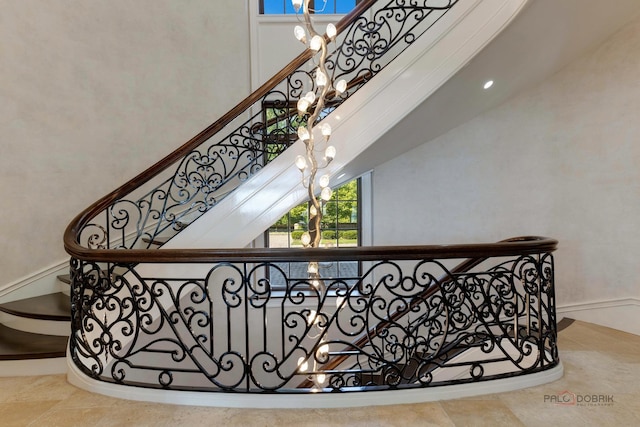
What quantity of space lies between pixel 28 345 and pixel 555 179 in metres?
5.27

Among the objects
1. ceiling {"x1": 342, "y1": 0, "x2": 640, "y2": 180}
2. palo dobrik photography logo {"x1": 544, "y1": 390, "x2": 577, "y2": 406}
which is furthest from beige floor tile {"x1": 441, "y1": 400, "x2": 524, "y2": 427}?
ceiling {"x1": 342, "y1": 0, "x2": 640, "y2": 180}

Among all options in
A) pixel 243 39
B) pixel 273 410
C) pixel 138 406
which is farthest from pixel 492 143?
pixel 138 406

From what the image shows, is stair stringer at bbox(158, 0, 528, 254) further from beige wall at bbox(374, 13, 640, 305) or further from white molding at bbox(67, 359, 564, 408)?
beige wall at bbox(374, 13, 640, 305)

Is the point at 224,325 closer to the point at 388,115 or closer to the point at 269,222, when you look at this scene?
the point at 269,222

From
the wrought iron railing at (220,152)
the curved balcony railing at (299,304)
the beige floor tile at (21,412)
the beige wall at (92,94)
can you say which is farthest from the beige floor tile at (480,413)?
the beige wall at (92,94)

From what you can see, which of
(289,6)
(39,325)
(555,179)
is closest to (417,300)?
(555,179)

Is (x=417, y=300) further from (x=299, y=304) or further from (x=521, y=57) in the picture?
(x=521, y=57)

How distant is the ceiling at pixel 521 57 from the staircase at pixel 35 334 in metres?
2.83

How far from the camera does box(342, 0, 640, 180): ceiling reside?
3229 millimetres

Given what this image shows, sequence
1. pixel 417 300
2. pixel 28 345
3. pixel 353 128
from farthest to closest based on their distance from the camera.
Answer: pixel 353 128 < pixel 28 345 < pixel 417 300

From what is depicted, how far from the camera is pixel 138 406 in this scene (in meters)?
2.26

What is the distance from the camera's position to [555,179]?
4.48 meters

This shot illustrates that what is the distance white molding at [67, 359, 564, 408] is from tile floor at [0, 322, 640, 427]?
0.12 feet

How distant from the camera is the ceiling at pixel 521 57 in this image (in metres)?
3.23
